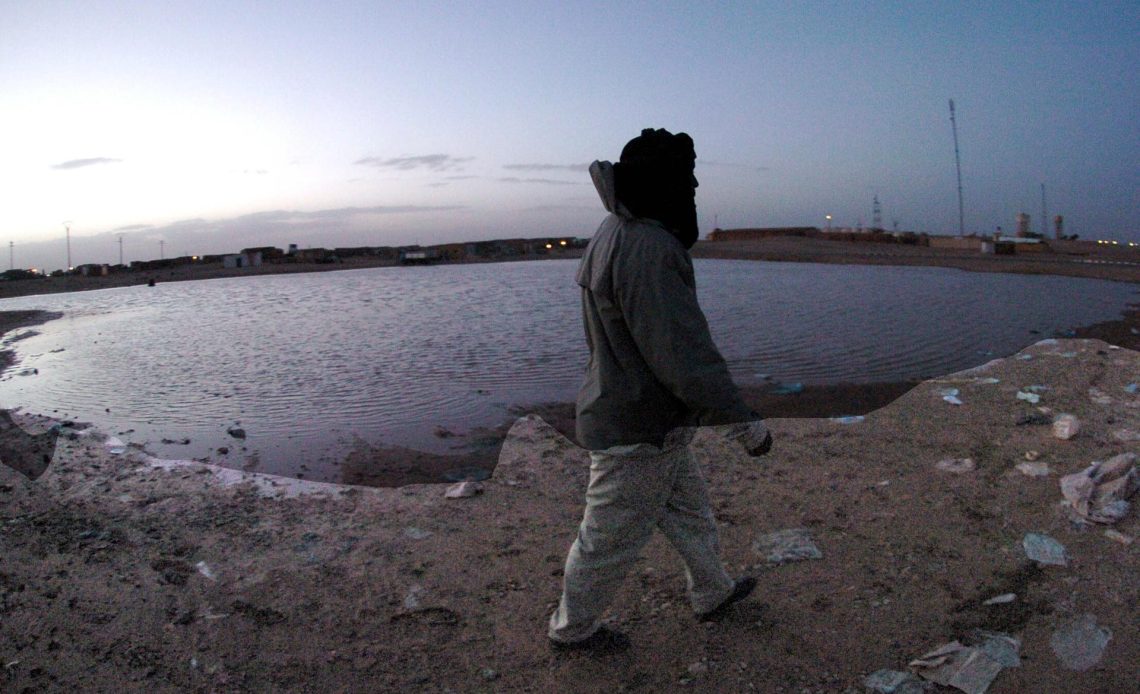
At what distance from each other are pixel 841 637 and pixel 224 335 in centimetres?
1444

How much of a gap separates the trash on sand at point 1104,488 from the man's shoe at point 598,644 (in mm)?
2502

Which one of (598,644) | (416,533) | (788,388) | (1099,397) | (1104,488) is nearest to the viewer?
(598,644)

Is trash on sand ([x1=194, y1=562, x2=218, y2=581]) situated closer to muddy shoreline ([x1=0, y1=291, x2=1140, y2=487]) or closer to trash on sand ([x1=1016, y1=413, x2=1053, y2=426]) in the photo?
muddy shoreline ([x1=0, y1=291, x2=1140, y2=487])

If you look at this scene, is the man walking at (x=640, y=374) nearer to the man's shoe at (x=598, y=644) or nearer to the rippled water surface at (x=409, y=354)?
the man's shoe at (x=598, y=644)

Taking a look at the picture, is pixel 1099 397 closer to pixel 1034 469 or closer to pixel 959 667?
pixel 1034 469

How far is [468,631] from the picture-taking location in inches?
134

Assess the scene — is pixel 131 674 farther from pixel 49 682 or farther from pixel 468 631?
pixel 468 631

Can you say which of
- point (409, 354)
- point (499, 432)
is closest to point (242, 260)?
point (409, 354)

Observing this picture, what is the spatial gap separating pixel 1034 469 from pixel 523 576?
313cm

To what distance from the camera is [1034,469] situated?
15.4 ft

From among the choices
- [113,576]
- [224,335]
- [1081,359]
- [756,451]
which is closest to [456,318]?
[224,335]

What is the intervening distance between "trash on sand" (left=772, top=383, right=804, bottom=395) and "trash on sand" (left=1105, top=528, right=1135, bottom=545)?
4.47 meters

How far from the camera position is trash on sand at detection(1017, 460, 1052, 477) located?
15.2ft

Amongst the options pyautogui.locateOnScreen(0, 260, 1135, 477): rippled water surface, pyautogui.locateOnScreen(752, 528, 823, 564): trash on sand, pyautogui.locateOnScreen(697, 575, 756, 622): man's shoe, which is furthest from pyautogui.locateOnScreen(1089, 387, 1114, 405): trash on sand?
pyautogui.locateOnScreen(697, 575, 756, 622): man's shoe
